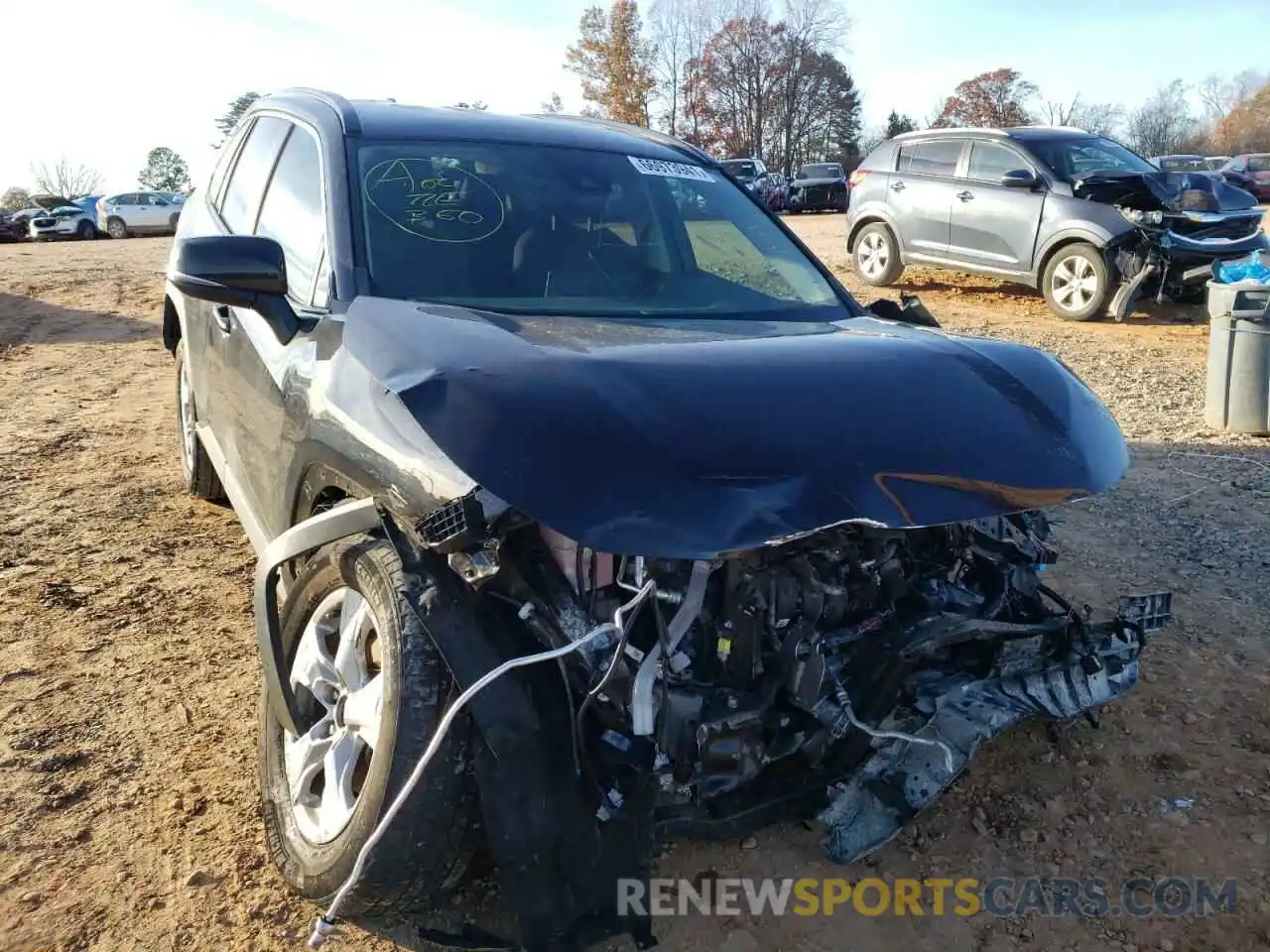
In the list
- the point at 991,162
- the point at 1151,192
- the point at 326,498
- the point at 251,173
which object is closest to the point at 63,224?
the point at 991,162

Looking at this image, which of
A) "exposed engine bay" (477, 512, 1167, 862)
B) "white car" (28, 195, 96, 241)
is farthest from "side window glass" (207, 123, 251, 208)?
"white car" (28, 195, 96, 241)

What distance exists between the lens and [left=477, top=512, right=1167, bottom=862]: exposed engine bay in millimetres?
2139

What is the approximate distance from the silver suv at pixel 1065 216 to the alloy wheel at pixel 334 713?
9520 millimetres

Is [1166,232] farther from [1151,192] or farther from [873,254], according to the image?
[873,254]

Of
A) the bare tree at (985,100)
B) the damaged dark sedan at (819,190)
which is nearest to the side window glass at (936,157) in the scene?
the damaged dark sedan at (819,190)

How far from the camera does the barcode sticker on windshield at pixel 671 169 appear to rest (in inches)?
146

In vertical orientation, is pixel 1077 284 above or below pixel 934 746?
above

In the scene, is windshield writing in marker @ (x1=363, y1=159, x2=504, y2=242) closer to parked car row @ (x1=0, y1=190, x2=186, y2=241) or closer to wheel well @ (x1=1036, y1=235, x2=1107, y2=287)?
wheel well @ (x1=1036, y1=235, x2=1107, y2=287)

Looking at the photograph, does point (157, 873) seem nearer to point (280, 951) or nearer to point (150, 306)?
point (280, 951)

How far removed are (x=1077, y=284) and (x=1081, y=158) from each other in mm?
1485

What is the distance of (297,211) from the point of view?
10.7 ft

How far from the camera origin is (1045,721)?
3232mm

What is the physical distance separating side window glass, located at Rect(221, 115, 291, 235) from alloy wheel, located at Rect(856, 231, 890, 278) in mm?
9635

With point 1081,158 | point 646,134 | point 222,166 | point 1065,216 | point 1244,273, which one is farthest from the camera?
point 1081,158
